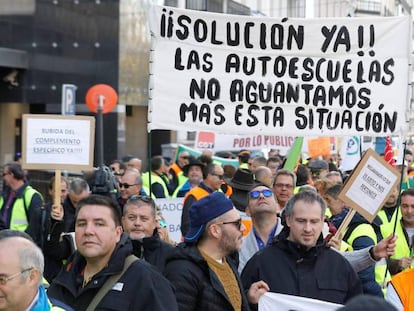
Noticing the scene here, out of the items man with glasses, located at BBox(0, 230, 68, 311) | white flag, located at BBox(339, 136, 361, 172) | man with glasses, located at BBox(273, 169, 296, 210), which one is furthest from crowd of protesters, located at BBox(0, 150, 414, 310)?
white flag, located at BBox(339, 136, 361, 172)

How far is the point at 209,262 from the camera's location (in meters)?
4.46

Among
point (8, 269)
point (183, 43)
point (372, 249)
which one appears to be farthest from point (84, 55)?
point (8, 269)

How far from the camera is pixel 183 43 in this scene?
6.58 metres

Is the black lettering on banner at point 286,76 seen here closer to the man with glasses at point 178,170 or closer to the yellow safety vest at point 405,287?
the yellow safety vest at point 405,287

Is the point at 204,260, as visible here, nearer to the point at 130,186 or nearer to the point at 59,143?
the point at 130,186

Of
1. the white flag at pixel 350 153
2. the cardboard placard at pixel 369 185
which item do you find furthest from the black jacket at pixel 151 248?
the white flag at pixel 350 153

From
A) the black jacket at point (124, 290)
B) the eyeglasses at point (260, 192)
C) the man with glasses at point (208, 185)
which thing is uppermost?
the eyeglasses at point (260, 192)

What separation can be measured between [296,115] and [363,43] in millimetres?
785

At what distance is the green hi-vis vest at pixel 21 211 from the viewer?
8.73 metres

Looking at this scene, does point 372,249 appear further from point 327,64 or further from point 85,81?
point 85,81

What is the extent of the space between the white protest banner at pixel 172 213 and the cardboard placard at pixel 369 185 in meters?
3.30

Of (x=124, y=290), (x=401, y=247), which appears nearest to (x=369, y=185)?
(x=401, y=247)

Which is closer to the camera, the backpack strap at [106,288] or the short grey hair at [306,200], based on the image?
the backpack strap at [106,288]

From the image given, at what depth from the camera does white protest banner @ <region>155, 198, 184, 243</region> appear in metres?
9.20
